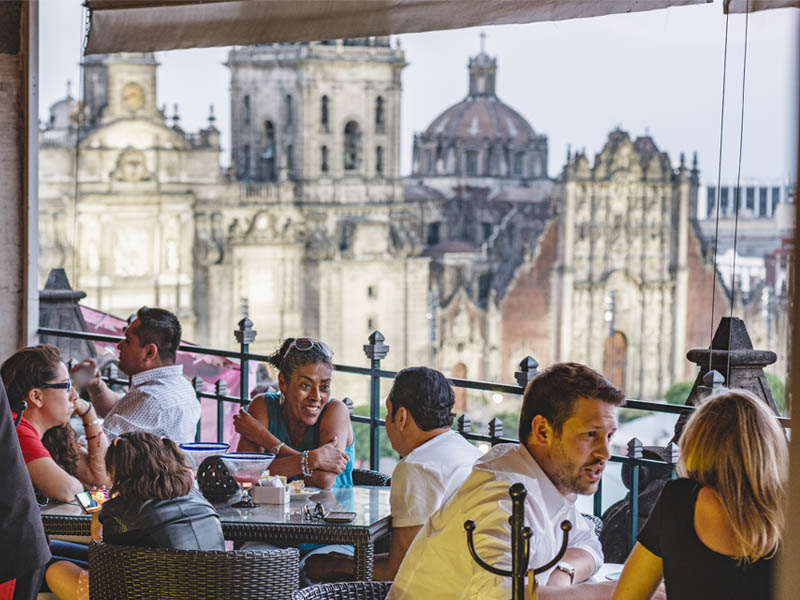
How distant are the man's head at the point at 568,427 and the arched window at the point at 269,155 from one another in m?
53.3

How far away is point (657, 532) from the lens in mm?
2051

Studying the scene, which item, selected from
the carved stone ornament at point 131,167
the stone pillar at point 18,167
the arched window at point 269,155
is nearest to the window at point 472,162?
the arched window at point 269,155

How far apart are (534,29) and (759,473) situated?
62366mm

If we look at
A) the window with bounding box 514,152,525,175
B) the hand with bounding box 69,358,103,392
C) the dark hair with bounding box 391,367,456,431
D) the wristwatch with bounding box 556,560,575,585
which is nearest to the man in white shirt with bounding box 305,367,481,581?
the dark hair with bounding box 391,367,456,431

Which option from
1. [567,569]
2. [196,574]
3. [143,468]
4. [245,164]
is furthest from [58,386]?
[245,164]

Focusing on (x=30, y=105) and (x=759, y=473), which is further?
(x=30, y=105)

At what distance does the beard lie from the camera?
7.47 ft

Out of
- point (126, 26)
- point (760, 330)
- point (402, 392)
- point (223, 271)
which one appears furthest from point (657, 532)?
point (760, 330)

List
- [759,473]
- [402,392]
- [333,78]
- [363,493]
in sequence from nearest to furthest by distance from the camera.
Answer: [759,473] < [402,392] < [363,493] < [333,78]

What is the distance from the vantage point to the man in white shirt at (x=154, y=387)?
371 centimetres

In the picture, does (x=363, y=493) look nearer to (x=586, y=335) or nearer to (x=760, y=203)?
(x=586, y=335)

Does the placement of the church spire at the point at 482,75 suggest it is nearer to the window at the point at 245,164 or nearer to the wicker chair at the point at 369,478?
the window at the point at 245,164

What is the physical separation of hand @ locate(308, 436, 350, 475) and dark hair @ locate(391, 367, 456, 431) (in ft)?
1.29

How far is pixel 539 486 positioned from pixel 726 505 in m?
0.36
